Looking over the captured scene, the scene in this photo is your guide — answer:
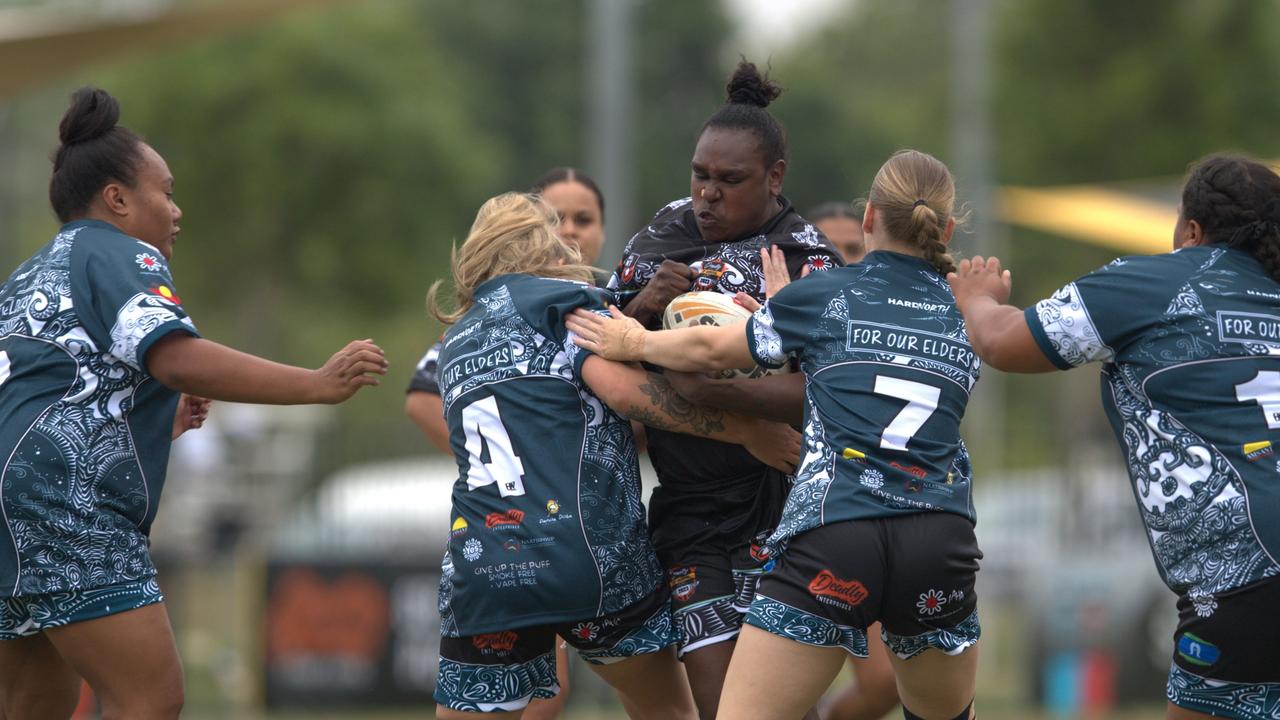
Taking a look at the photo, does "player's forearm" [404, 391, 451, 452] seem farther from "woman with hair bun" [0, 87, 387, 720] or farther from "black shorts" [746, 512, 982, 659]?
"black shorts" [746, 512, 982, 659]

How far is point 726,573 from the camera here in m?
5.18

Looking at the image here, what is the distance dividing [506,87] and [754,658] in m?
37.9

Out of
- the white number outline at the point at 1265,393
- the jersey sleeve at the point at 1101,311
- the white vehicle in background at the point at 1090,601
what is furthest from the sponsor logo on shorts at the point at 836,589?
the white vehicle in background at the point at 1090,601

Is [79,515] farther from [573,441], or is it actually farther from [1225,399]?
[1225,399]

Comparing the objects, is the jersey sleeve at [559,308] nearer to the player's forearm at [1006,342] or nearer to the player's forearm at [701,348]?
the player's forearm at [701,348]

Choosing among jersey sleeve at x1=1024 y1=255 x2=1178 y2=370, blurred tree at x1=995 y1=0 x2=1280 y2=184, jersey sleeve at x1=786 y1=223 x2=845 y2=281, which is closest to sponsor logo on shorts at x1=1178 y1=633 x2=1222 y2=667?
jersey sleeve at x1=1024 y1=255 x2=1178 y2=370

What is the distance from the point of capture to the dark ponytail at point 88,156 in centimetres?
524

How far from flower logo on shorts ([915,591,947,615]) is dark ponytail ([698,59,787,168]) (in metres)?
1.51

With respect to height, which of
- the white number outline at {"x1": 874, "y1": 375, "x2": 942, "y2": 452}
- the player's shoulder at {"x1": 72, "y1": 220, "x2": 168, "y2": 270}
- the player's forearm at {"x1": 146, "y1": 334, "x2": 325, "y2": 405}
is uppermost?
the player's shoulder at {"x1": 72, "y1": 220, "x2": 168, "y2": 270}

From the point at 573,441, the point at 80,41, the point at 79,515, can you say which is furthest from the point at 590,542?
the point at 80,41

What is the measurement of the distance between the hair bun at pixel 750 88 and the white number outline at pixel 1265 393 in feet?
5.85

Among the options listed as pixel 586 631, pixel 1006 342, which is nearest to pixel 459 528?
pixel 586 631

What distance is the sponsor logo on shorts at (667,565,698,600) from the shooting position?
17.0 ft

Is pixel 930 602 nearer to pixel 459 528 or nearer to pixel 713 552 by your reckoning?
pixel 713 552
